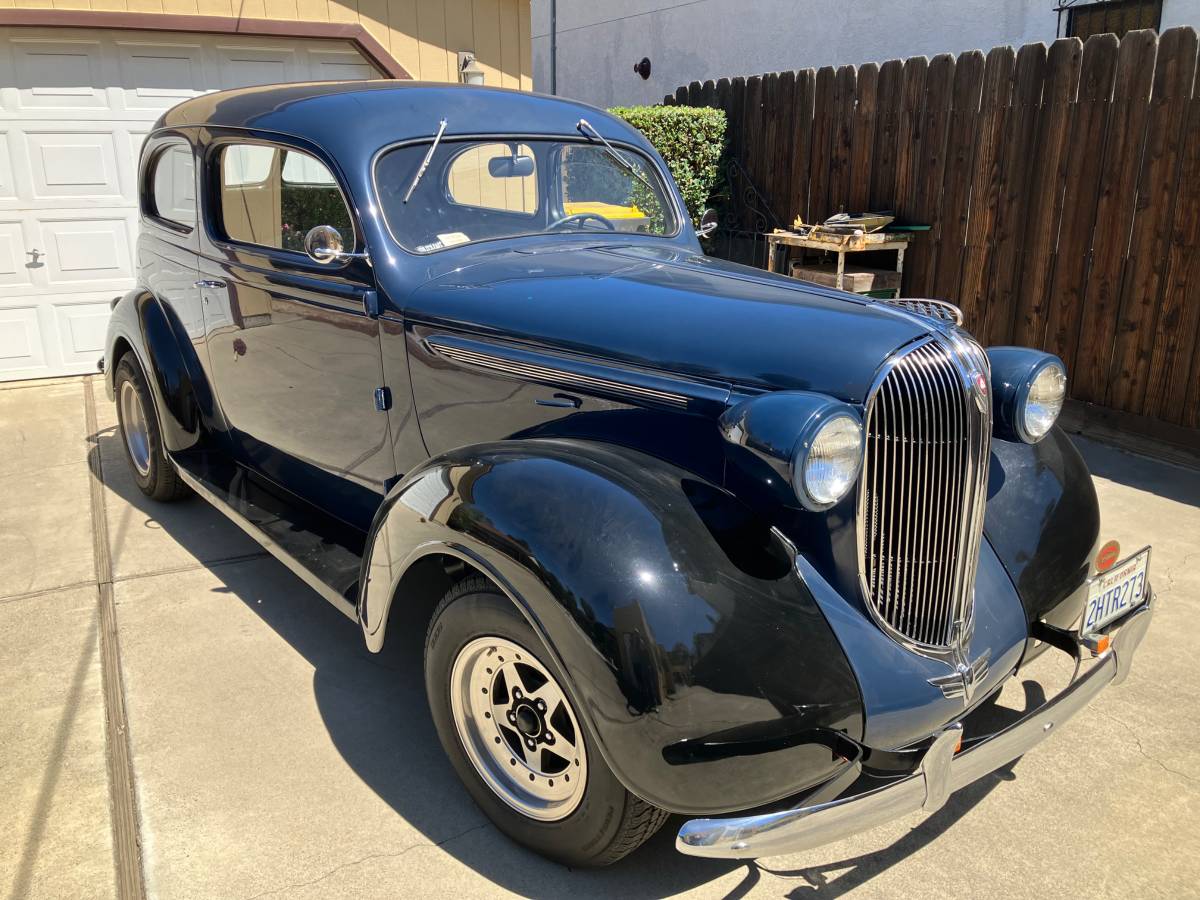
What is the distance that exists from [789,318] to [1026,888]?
1526 mm

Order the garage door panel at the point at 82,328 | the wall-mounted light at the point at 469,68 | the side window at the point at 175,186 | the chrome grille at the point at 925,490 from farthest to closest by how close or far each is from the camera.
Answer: the wall-mounted light at the point at 469,68 < the garage door panel at the point at 82,328 < the side window at the point at 175,186 < the chrome grille at the point at 925,490

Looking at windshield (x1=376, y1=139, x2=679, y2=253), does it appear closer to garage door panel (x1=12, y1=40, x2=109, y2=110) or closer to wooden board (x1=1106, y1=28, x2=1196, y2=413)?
wooden board (x1=1106, y1=28, x2=1196, y2=413)

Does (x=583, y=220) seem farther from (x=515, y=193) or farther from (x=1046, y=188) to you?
(x=1046, y=188)

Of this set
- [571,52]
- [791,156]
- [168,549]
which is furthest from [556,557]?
[571,52]

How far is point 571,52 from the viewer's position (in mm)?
16000

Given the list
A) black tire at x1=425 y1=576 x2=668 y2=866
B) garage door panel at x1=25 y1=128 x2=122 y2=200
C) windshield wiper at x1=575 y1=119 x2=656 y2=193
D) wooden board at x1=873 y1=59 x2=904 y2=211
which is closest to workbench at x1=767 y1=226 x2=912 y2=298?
wooden board at x1=873 y1=59 x2=904 y2=211

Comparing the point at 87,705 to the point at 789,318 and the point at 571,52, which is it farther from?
the point at 571,52

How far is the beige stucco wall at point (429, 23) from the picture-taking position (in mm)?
7070

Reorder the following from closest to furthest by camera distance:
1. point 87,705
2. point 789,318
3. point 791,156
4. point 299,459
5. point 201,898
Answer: point 201,898
point 789,318
point 87,705
point 299,459
point 791,156

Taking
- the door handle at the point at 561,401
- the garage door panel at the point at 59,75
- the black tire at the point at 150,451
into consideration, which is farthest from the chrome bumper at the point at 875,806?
the garage door panel at the point at 59,75

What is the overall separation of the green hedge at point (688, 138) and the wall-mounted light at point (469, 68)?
4.49ft

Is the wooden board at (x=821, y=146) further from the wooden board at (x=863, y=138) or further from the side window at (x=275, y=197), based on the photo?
the side window at (x=275, y=197)

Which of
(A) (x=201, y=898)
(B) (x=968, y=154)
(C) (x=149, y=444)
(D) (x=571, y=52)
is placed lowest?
(A) (x=201, y=898)

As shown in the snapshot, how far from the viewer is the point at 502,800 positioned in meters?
2.49
